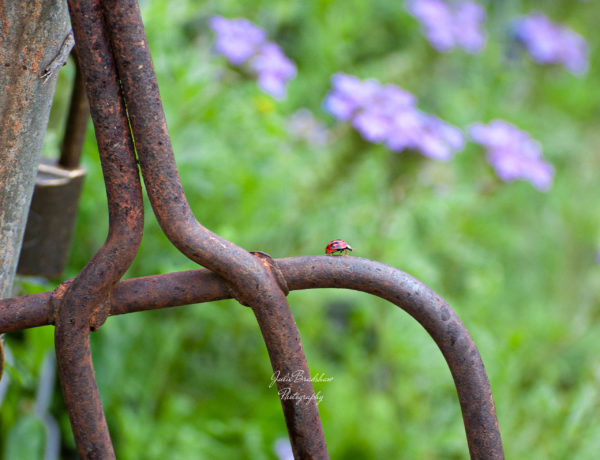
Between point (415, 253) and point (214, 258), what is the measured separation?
1240mm

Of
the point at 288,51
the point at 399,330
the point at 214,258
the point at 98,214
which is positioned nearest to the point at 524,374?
the point at 399,330

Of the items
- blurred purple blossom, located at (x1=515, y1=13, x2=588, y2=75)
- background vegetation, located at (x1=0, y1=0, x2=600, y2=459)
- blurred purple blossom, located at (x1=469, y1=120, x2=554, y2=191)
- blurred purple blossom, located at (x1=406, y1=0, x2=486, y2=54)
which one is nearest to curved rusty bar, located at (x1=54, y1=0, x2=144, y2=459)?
background vegetation, located at (x1=0, y1=0, x2=600, y2=459)

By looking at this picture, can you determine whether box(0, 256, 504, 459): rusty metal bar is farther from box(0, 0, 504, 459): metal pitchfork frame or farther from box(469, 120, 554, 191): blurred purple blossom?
box(469, 120, 554, 191): blurred purple blossom

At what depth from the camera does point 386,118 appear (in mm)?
1303

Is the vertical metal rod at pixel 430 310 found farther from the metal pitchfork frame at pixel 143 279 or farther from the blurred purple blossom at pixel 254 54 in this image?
the blurred purple blossom at pixel 254 54

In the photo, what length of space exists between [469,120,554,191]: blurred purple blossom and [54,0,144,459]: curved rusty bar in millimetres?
1192

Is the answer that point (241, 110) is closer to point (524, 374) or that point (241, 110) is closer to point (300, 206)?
point (300, 206)

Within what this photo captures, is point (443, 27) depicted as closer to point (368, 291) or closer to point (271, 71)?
point (271, 71)

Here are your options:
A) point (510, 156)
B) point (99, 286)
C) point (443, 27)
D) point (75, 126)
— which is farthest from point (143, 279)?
point (443, 27)

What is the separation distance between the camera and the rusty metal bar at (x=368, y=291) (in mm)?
409

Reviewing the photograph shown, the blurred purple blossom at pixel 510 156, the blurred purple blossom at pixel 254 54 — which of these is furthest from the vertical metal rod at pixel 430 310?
the blurred purple blossom at pixel 510 156

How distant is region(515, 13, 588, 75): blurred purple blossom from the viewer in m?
2.23

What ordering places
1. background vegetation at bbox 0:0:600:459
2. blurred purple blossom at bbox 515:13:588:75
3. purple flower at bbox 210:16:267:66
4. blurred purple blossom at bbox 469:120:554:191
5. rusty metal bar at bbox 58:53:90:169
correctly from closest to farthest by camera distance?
rusty metal bar at bbox 58:53:90:169 → background vegetation at bbox 0:0:600:459 → purple flower at bbox 210:16:267:66 → blurred purple blossom at bbox 469:120:554:191 → blurred purple blossom at bbox 515:13:588:75

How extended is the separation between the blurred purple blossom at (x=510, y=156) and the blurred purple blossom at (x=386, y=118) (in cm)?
16
